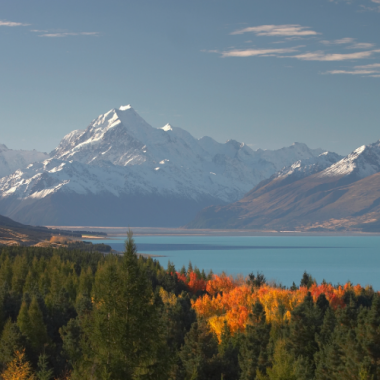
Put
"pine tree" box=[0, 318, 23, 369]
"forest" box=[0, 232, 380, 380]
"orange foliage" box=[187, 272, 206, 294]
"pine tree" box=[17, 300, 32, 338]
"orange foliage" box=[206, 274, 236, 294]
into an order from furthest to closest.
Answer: "orange foliage" box=[187, 272, 206, 294]
"orange foliage" box=[206, 274, 236, 294]
"pine tree" box=[17, 300, 32, 338]
"pine tree" box=[0, 318, 23, 369]
"forest" box=[0, 232, 380, 380]

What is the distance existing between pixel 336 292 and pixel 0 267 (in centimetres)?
8402

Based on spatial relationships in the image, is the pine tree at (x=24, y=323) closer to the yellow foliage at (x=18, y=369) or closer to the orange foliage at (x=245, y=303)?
the yellow foliage at (x=18, y=369)

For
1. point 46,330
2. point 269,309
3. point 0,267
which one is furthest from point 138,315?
point 0,267

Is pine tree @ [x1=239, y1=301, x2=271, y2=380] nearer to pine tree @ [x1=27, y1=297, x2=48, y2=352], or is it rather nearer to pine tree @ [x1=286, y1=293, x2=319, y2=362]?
pine tree @ [x1=286, y1=293, x2=319, y2=362]

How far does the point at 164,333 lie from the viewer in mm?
41375

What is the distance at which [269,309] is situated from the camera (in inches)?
4776

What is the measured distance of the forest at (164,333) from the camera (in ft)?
126

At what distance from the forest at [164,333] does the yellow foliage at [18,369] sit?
0.14 metres

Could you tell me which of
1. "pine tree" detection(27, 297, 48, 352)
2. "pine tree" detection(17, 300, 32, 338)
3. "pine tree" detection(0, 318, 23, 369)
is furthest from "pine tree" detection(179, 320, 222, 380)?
"pine tree" detection(17, 300, 32, 338)

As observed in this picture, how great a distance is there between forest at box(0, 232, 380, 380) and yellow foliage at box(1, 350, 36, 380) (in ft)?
0.48

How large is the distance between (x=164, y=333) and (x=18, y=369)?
3953cm

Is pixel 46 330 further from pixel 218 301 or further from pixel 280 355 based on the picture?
pixel 218 301

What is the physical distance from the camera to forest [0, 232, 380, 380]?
38.5m

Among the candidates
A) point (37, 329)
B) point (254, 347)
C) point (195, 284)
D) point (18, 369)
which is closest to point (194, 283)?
point (195, 284)
